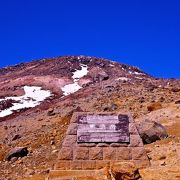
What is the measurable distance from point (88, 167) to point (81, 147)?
2.60 feet

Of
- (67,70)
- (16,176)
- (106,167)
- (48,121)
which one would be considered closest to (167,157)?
(106,167)

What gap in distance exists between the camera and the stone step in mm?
14383

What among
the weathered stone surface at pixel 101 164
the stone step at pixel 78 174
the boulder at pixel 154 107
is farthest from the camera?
the boulder at pixel 154 107

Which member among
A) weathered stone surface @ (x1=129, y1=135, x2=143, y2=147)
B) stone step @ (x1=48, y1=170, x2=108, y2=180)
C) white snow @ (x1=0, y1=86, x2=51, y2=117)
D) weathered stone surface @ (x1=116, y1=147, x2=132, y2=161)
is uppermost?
white snow @ (x1=0, y1=86, x2=51, y2=117)

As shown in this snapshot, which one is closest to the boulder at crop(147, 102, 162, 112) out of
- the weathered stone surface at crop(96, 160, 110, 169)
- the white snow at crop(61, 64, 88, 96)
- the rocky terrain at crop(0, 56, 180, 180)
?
the rocky terrain at crop(0, 56, 180, 180)

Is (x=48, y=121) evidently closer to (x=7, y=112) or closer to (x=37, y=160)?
(x=37, y=160)

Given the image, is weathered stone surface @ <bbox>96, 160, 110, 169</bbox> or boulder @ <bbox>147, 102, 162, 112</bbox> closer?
weathered stone surface @ <bbox>96, 160, 110, 169</bbox>

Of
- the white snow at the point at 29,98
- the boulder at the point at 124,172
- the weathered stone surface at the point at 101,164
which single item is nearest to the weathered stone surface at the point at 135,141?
the weathered stone surface at the point at 101,164

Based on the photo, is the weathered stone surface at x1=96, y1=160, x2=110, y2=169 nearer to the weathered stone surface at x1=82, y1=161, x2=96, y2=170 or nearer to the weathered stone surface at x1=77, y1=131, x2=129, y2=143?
the weathered stone surface at x1=82, y1=161, x2=96, y2=170

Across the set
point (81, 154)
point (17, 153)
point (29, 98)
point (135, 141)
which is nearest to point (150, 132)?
point (135, 141)

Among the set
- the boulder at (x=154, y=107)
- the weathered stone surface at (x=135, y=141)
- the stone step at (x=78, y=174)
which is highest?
the boulder at (x=154, y=107)

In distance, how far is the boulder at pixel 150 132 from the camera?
20.2m

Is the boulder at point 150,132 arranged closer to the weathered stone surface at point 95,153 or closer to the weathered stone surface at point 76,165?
the weathered stone surface at point 95,153

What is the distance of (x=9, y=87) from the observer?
8325 centimetres
